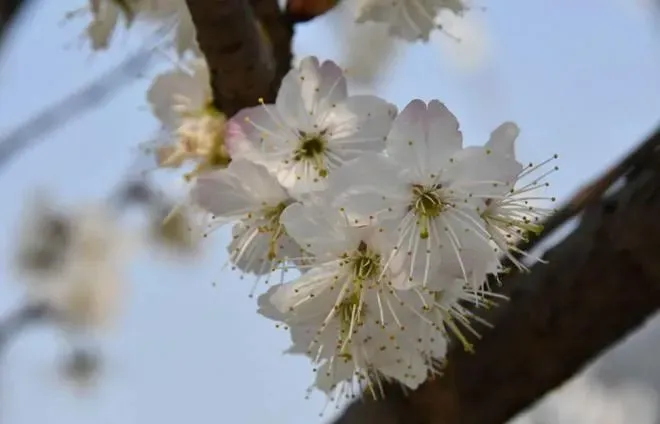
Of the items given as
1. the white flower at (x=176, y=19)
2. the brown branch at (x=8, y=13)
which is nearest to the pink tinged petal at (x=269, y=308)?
the white flower at (x=176, y=19)

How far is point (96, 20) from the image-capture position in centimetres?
60

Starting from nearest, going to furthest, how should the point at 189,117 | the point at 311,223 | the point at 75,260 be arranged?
the point at 311,223, the point at 189,117, the point at 75,260

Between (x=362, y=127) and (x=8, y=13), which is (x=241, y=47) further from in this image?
(x=8, y=13)

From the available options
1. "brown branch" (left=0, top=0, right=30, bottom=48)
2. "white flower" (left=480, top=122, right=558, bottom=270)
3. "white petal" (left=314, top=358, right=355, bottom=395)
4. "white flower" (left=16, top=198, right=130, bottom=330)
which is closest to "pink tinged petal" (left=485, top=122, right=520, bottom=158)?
"white flower" (left=480, top=122, right=558, bottom=270)

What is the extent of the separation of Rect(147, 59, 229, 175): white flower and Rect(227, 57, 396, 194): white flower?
2.3 inches

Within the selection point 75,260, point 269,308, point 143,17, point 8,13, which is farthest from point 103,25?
point 75,260

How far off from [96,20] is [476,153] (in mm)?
313

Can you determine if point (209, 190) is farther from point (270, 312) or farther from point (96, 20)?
point (96, 20)

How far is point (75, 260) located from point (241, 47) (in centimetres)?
161

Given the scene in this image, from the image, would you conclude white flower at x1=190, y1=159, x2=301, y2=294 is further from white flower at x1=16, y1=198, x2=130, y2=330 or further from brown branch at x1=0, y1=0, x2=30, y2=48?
white flower at x1=16, y1=198, x2=130, y2=330

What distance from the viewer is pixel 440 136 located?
411 millimetres

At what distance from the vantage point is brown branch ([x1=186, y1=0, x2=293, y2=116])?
47 cm

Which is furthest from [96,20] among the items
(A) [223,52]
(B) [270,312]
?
(B) [270,312]

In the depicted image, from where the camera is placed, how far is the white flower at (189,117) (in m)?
0.54
